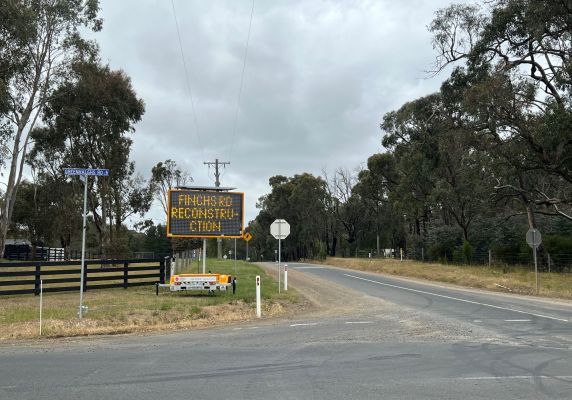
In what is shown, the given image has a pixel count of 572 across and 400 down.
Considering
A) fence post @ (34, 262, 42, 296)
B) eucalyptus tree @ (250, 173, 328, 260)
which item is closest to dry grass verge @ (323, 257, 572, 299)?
fence post @ (34, 262, 42, 296)

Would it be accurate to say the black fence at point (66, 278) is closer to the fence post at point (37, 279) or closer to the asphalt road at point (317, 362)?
the fence post at point (37, 279)

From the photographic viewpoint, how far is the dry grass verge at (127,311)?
13398 millimetres

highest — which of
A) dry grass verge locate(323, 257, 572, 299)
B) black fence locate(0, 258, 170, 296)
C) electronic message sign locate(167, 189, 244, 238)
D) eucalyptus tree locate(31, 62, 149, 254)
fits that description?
eucalyptus tree locate(31, 62, 149, 254)

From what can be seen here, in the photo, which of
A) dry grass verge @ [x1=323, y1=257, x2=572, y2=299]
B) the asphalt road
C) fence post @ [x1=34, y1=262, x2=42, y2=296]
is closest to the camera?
the asphalt road

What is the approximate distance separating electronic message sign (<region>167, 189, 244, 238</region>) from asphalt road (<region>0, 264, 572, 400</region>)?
5.97 metres

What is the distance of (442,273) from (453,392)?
3085 cm

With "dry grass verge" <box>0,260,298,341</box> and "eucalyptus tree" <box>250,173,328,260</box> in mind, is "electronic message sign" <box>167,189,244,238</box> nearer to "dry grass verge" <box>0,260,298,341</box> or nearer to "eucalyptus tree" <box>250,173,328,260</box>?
"dry grass verge" <box>0,260,298,341</box>

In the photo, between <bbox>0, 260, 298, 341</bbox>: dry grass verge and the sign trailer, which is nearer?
<bbox>0, 260, 298, 341</bbox>: dry grass verge

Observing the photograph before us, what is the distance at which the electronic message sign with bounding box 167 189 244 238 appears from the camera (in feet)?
65.1

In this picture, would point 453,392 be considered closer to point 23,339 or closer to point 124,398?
point 124,398

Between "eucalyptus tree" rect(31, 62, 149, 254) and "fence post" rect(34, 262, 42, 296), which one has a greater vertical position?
"eucalyptus tree" rect(31, 62, 149, 254)

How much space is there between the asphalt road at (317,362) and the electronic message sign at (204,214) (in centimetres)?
597

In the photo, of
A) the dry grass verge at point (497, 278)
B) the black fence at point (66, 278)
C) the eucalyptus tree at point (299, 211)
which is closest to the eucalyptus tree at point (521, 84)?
the dry grass verge at point (497, 278)

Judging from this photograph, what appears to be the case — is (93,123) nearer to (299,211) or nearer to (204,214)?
(204,214)
